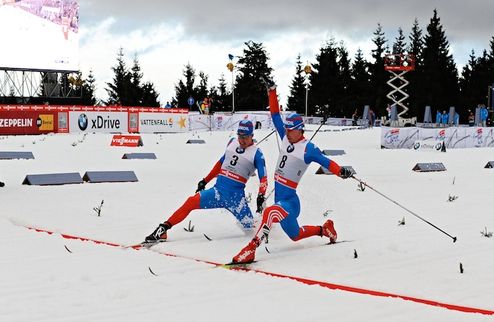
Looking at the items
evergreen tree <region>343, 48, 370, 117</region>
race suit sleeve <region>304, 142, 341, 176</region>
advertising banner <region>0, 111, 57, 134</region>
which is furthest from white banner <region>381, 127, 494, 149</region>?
evergreen tree <region>343, 48, 370, 117</region>

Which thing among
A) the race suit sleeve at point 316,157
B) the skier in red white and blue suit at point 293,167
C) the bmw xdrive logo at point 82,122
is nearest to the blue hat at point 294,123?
the skier in red white and blue suit at point 293,167

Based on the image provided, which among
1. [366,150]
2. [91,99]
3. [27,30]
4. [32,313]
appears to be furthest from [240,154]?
[91,99]

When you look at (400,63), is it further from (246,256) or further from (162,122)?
(246,256)

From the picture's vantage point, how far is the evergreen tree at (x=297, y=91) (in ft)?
273

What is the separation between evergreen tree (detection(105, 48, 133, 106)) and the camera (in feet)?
223

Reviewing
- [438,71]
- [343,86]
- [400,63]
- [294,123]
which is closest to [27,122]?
[400,63]

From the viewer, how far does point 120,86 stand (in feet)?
238

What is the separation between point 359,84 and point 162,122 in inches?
1702

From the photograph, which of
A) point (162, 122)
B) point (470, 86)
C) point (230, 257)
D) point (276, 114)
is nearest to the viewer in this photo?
point (230, 257)

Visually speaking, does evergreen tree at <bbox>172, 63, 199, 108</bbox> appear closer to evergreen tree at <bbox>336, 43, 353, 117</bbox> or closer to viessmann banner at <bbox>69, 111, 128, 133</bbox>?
evergreen tree at <bbox>336, 43, 353, 117</bbox>

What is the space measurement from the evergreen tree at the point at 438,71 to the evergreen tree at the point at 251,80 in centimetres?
1816

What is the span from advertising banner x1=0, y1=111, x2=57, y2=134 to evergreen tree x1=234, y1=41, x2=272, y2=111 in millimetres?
44095

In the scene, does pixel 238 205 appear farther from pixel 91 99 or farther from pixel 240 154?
pixel 91 99

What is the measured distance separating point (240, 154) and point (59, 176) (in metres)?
6.54
